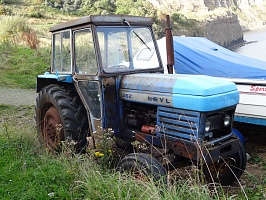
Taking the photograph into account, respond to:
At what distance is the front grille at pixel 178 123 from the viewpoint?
11.8 ft

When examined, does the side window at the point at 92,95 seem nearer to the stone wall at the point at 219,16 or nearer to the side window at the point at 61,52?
the side window at the point at 61,52

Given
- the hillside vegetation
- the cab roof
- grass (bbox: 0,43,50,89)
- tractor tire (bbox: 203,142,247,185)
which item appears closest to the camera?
tractor tire (bbox: 203,142,247,185)

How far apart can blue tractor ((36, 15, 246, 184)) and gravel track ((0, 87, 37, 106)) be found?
384 centimetres

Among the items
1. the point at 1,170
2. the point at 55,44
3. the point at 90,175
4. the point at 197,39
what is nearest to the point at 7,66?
the point at 197,39

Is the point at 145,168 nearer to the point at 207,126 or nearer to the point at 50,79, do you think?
the point at 207,126

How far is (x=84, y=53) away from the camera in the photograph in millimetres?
4535

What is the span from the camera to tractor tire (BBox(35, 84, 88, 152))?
14.9ft

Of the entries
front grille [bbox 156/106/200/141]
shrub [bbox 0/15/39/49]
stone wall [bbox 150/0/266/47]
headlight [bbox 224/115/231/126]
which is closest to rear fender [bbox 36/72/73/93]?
front grille [bbox 156/106/200/141]

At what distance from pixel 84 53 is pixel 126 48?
56 centimetres

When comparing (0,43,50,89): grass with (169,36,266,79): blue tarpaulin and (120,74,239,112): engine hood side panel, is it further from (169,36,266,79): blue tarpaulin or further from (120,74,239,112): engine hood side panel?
(120,74,239,112): engine hood side panel

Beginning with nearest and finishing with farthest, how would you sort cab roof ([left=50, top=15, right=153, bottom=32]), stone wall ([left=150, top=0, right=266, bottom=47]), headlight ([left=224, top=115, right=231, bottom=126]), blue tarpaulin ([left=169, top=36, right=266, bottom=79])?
headlight ([left=224, top=115, right=231, bottom=126]) < cab roof ([left=50, top=15, right=153, bottom=32]) < blue tarpaulin ([left=169, top=36, right=266, bottom=79]) < stone wall ([left=150, top=0, right=266, bottom=47])

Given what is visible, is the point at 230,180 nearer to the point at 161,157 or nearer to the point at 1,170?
the point at 161,157

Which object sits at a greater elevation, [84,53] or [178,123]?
[84,53]

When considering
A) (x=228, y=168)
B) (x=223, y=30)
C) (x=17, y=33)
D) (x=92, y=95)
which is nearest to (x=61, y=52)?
(x=92, y=95)
